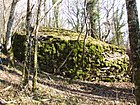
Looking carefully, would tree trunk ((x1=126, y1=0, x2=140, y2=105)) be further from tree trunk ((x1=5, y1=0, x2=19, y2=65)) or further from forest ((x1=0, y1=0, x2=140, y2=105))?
tree trunk ((x1=5, y1=0, x2=19, y2=65))

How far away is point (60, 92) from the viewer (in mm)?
12602

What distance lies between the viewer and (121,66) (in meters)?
18.5

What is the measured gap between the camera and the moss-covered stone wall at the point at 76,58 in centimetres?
1716

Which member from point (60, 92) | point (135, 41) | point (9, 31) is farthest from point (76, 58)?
point (135, 41)

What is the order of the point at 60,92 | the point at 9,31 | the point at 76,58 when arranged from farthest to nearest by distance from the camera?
the point at 76,58
the point at 9,31
the point at 60,92

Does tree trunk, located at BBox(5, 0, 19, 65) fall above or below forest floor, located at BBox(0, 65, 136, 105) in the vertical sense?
above

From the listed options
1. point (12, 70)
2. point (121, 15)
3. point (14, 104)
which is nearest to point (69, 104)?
point (14, 104)

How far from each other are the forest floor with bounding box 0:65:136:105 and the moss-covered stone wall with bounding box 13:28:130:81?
0.77m

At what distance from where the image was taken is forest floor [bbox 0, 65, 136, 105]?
10555 millimetres

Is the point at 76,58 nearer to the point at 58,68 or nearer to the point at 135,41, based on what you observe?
the point at 58,68

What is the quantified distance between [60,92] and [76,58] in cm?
492

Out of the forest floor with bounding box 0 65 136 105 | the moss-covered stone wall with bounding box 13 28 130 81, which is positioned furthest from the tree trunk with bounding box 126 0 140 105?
the moss-covered stone wall with bounding box 13 28 130 81

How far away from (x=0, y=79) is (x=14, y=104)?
2.99m

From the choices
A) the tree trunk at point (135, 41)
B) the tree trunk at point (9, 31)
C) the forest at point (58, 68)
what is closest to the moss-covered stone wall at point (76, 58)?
the forest at point (58, 68)
